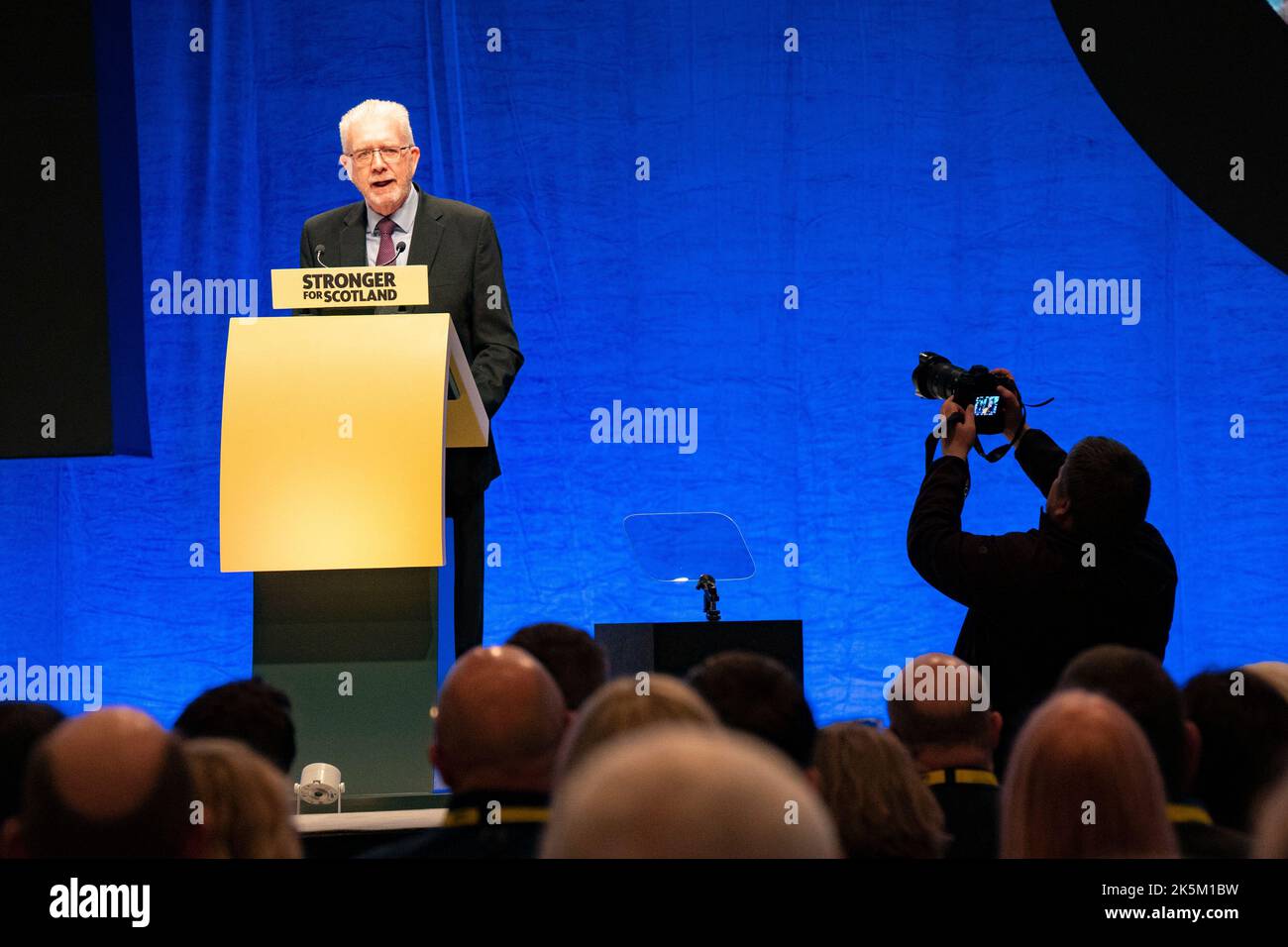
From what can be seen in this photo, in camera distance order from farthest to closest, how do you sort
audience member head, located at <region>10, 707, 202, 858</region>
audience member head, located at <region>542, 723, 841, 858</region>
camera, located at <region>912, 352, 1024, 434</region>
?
camera, located at <region>912, 352, 1024, 434</region> < audience member head, located at <region>10, 707, 202, 858</region> < audience member head, located at <region>542, 723, 841, 858</region>

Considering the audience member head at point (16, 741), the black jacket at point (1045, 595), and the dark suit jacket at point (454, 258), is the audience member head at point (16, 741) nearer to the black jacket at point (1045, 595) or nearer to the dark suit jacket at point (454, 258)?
the dark suit jacket at point (454, 258)

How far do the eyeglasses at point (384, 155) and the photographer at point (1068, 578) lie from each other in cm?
156

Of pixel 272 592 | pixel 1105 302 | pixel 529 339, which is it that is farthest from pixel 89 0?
pixel 1105 302

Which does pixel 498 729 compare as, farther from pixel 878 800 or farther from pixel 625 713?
pixel 878 800

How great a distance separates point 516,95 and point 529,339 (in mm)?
914

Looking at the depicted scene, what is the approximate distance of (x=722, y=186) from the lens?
5520 millimetres

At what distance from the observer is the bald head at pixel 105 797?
152 centimetres

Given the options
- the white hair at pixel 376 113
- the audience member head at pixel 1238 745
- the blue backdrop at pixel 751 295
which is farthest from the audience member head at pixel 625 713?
the blue backdrop at pixel 751 295

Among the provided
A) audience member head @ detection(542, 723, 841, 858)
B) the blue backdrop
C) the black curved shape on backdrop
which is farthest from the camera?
audience member head @ detection(542, 723, 841, 858)

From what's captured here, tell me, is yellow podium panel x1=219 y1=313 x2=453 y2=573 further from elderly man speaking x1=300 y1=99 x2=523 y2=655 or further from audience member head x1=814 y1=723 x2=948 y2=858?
audience member head x1=814 y1=723 x2=948 y2=858

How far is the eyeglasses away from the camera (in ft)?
11.5

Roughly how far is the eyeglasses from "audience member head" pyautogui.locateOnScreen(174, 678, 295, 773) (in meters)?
1.62

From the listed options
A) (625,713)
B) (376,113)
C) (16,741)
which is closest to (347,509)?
(16,741)

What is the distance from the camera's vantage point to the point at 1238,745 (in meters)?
2.11
